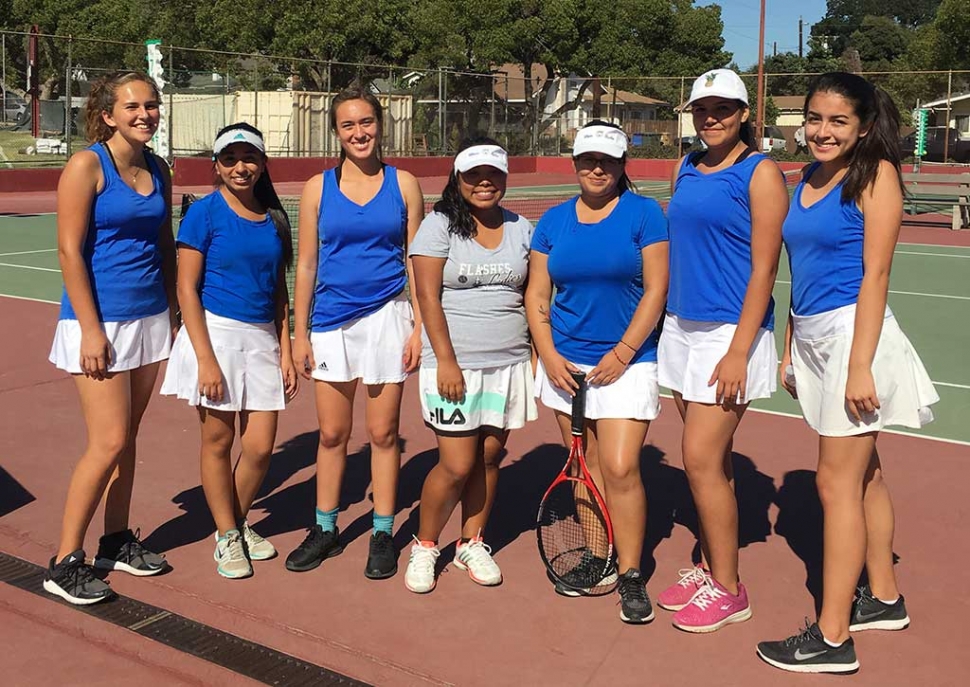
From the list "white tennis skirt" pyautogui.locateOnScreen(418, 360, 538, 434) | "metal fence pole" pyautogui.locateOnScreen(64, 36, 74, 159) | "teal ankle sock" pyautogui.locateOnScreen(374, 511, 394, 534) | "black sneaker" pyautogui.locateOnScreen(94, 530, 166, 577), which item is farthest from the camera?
"metal fence pole" pyautogui.locateOnScreen(64, 36, 74, 159)

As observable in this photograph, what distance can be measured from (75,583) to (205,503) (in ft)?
3.86

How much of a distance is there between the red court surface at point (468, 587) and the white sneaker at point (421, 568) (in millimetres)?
49

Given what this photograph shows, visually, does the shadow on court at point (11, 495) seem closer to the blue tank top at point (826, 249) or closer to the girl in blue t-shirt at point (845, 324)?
the girl in blue t-shirt at point (845, 324)

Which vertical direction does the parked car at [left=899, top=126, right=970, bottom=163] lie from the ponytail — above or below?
above

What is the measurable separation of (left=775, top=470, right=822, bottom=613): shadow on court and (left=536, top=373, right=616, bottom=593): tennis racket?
83 cm

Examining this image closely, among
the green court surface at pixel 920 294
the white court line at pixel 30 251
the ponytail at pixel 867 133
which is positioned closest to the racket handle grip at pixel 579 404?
the ponytail at pixel 867 133

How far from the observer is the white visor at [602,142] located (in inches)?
156

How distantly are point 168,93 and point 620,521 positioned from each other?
1013 inches

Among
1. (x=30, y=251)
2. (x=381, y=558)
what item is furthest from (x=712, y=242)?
(x=30, y=251)

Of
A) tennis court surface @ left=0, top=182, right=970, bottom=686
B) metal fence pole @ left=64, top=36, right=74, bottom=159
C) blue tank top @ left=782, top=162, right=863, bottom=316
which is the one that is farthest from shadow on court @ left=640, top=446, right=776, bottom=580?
metal fence pole @ left=64, top=36, right=74, bottom=159

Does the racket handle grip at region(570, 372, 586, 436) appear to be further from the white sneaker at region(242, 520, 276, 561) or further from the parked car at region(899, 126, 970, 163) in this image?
the parked car at region(899, 126, 970, 163)

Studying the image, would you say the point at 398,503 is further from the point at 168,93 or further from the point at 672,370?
the point at 168,93

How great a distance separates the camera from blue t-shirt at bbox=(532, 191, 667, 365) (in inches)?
157

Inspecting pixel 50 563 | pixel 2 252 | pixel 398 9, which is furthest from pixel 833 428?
pixel 398 9
